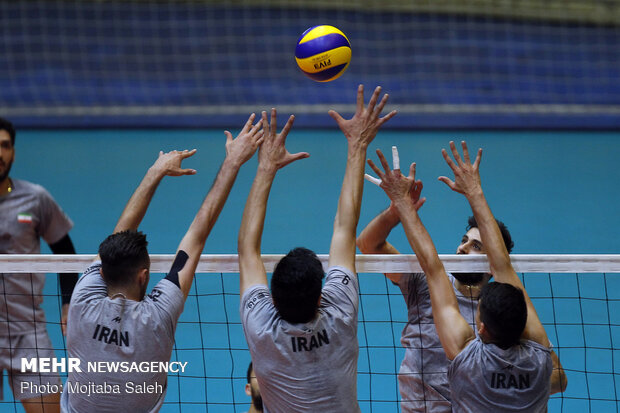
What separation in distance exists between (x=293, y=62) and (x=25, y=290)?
9032 mm

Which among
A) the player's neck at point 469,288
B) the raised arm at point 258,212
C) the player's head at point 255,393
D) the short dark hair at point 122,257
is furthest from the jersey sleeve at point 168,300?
the player's neck at point 469,288

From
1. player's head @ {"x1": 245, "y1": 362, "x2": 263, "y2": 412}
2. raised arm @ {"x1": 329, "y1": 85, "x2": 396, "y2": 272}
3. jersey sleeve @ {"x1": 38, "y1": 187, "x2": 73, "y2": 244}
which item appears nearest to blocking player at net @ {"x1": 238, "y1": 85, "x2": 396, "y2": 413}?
raised arm @ {"x1": 329, "y1": 85, "x2": 396, "y2": 272}

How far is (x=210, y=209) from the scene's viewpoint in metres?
3.29

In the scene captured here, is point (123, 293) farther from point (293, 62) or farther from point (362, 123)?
point (293, 62)

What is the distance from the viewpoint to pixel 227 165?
3420 millimetres

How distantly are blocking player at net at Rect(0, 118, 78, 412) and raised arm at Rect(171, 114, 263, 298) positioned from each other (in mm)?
1381

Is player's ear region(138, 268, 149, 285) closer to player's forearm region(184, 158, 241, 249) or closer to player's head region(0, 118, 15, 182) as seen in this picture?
player's forearm region(184, 158, 241, 249)

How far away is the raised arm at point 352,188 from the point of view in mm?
3121

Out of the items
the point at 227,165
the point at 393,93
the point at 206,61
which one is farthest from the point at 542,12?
the point at 227,165

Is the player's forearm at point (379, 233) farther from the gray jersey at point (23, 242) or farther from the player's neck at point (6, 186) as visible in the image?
the player's neck at point (6, 186)

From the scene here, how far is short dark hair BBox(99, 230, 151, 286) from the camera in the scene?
2906 mm

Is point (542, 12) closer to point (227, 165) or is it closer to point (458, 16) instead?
point (458, 16)

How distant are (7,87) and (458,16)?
8149 mm

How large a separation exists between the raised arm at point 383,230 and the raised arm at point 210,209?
0.76 meters
